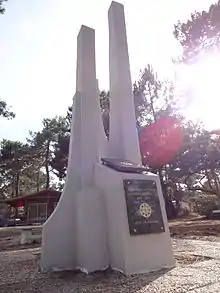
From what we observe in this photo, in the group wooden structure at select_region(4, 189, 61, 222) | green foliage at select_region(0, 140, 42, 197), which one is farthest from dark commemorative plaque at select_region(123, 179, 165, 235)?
green foliage at select_region(0, 140, 42, 197)

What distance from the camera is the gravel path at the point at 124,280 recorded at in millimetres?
3916

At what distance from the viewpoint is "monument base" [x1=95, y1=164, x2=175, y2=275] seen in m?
5.00

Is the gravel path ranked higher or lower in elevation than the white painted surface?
lower

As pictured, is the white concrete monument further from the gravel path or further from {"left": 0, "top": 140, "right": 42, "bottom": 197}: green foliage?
{"left": 0, "top": 140, "right": 42, "bottom": 197}: green foliage

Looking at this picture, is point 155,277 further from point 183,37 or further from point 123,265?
point 183,37

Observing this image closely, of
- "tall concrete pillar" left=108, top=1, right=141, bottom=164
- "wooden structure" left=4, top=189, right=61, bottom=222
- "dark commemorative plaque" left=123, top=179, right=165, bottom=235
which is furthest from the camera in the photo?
"wooden structure" left=4, top=189, right=61, bottom=222

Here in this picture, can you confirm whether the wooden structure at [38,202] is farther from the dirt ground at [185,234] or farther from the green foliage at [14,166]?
the dirt ground at [185,234]

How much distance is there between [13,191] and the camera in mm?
40125

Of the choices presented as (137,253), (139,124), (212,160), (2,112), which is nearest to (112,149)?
(137,253)

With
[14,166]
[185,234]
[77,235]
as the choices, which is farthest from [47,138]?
[77,235]

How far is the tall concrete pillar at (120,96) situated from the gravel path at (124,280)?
92.4 inches

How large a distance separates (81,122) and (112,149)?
0.92m

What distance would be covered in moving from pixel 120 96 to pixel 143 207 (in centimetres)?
261

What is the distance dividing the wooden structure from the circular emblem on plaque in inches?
758
